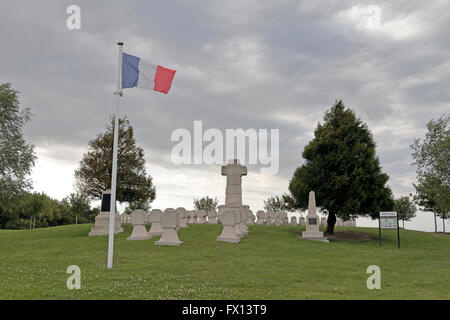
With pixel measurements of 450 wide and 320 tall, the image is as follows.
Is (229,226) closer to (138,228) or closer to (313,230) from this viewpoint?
(138,228)

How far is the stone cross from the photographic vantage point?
1240 inches

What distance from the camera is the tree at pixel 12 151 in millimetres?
27047

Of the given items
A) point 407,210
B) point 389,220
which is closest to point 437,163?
point 389,220

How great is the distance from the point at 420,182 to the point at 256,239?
46.3 feet

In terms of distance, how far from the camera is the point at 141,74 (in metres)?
13.6

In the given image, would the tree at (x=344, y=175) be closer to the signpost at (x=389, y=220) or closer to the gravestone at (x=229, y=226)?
the signpost at (x=389, y=220)

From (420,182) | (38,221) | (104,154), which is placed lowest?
(38,221)

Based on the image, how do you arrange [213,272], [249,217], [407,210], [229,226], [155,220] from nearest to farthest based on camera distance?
1. [213,272]
2. [229,226]
3. [155,220]
4. [249,217]
5. [407,210]

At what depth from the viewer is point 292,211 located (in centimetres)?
3753

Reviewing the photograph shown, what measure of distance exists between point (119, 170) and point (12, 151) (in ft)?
30.2

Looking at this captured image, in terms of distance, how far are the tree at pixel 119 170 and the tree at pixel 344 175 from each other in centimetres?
1449

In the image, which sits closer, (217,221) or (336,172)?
(336,172)
